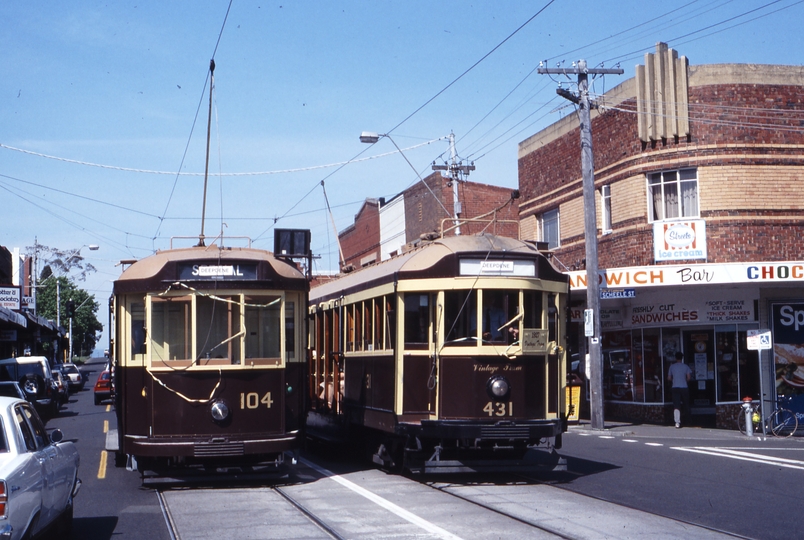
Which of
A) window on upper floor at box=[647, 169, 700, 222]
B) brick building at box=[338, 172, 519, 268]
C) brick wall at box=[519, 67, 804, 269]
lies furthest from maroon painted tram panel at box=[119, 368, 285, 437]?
brick building at box=[338, 172, 519, 268]

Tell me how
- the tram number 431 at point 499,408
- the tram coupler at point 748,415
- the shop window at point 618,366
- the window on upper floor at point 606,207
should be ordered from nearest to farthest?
the tram number 431 at point 499,408 < the tram coupler at point 748,415 < the shop window at point 618,366 < the window on upper floor at point 606,207

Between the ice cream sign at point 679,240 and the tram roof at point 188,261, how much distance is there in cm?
1320

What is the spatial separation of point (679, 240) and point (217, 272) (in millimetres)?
14467

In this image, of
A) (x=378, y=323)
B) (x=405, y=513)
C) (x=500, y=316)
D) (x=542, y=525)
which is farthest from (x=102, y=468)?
(x=542, y=525)

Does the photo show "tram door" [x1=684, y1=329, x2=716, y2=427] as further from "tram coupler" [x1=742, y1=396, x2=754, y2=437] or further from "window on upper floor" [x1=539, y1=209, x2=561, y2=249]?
"window on upper floor" [x1=539, y1=209, x2=561, y2=249]

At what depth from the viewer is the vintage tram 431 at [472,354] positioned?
12.8 meters

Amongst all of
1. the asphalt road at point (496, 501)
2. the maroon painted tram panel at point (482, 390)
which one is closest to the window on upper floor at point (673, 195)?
the asphalt road at point (496, 501)

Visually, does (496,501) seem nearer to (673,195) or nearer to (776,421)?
(776,421)

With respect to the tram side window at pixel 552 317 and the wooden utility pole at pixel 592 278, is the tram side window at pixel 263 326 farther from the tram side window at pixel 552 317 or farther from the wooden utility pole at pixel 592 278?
the wooden utility pole at pixel 592 278

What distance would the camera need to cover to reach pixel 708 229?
23594 mm

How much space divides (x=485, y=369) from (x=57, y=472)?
5754 mm

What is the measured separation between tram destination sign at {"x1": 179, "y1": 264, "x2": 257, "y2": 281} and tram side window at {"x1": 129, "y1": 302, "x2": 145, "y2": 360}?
0.71 m

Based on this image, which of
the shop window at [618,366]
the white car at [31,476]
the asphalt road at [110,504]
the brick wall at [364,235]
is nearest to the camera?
the white car at [31,476]

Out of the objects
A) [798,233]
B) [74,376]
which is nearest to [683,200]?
[798,233]
